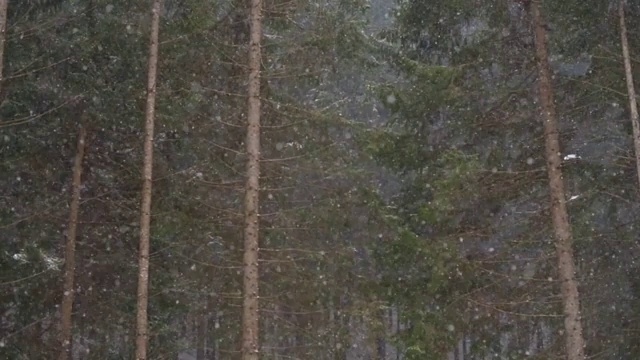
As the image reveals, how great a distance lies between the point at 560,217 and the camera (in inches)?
449

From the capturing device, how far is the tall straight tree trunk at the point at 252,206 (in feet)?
34.5

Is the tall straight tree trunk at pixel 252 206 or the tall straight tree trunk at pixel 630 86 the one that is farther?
the tall straight tree trunk at pixel 630 86

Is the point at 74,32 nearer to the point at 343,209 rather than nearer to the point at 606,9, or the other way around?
the point at 343,209

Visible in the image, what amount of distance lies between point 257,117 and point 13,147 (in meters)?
4.59

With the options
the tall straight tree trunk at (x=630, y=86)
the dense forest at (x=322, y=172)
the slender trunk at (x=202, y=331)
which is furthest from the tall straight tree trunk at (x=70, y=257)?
the tall straight tree trunk at (x=630, y=86)

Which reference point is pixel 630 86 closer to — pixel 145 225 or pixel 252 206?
pixel 252 206

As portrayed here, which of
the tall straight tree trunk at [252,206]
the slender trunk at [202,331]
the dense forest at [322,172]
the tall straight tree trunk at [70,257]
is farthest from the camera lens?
the slender trunk at [202,331]

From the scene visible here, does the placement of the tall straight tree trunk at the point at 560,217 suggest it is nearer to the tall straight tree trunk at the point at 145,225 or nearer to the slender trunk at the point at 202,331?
the tall straight tree trunk at the point at 145,225

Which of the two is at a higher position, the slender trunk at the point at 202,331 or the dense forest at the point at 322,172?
the dense forest at the point at 322,172

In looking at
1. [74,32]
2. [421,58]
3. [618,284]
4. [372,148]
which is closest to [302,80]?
Result: [372,148]

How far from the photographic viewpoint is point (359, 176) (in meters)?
14.7

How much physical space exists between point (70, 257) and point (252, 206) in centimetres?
476

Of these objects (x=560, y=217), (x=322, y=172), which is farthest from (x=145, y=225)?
(x=560, y=217)

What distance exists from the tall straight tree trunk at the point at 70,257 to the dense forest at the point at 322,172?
0.14 feet
